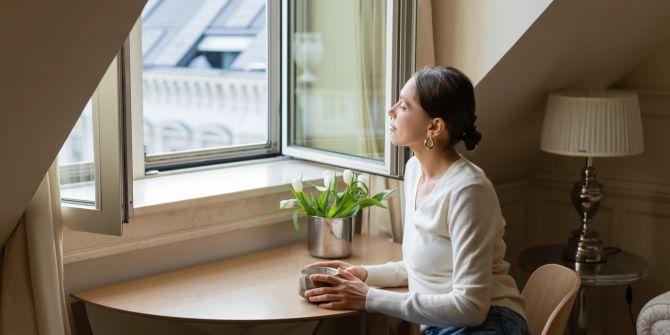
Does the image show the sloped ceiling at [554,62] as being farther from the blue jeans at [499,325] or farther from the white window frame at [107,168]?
the white window frame at [107,168]

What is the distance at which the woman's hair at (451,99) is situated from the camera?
2102mm

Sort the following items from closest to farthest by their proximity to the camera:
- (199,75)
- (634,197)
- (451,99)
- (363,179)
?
1. (451,99)
2. (363,179)
3. (634,197)
4. (199,75)

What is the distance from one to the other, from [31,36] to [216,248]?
51.7 inches

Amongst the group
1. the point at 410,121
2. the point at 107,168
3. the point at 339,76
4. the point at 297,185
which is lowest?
the point at 297,185

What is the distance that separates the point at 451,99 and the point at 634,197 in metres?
1.69

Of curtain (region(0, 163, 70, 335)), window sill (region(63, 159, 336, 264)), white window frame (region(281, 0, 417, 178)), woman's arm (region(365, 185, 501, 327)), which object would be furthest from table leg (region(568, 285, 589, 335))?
curtain (region(0, 163, 70, 335))

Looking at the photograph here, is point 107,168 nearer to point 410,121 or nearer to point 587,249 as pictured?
point 410,121

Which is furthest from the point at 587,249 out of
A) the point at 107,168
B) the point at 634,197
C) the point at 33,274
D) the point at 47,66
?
the point at 47,66

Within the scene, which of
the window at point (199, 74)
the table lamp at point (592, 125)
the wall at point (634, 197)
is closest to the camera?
the table lamp at point (592, 125)

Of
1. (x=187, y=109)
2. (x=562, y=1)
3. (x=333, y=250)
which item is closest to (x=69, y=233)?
(x=333, y=250)

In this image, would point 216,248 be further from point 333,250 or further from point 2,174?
point 2,174

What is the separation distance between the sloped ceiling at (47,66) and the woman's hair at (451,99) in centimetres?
80

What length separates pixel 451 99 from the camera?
2.11m

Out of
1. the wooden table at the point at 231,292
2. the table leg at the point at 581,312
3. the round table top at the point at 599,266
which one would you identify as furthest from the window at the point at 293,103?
the table leg at the point at 581,312
